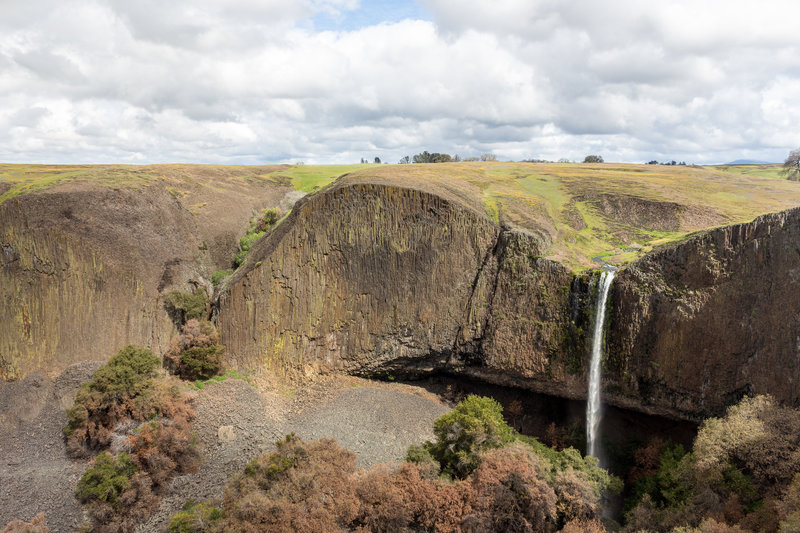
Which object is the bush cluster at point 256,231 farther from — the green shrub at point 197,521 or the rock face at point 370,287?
the green shrub at point 197,521

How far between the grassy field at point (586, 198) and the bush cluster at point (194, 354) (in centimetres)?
1340

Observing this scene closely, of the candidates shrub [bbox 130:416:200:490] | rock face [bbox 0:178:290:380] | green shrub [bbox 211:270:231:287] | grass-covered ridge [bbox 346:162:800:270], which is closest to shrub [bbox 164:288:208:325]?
rock face [bbox 0:178:290:380]

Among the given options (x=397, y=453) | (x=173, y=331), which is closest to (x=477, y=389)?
(x=397, y=453)

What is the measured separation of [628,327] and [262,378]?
22.5 m

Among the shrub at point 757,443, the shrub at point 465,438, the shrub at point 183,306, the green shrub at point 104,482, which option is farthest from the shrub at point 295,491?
the shrub at point 183,306

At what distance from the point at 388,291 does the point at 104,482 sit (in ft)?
58.7

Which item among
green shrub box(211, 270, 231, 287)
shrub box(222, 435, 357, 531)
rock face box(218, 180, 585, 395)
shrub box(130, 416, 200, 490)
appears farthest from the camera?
green shrub box(211, 270, 231, 287)

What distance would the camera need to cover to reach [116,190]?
3122cm

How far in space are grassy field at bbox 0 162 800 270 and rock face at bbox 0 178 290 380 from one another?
2.65m

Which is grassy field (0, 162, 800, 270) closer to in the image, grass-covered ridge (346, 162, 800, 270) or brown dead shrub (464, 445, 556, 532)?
grass-covered ridge (346, 162, 800, 270)

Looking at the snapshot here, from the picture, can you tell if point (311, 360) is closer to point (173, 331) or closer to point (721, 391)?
point (173, 331)

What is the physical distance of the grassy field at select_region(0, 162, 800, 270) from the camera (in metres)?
29.7

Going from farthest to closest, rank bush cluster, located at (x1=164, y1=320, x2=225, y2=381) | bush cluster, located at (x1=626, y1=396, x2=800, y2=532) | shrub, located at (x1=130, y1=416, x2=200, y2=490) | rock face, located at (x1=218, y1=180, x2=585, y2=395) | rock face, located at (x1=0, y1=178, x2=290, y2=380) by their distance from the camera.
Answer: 1. rock face, located at (x1=218, y1=180, x2=585, y2=395)
2. bush cluster, located at (x1=164, y1=320, x2=225, y2=381)
3. rock face, located at (x1=0, y1=178, x2=290, y2=380)
4. shrub, located at (x1=130, y1=416, x2=200, y2=490)
5. bush cluster, located at (x1=626, y1=396, x2=800, y2=532)

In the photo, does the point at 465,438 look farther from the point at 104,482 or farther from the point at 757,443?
the point at 104,482
